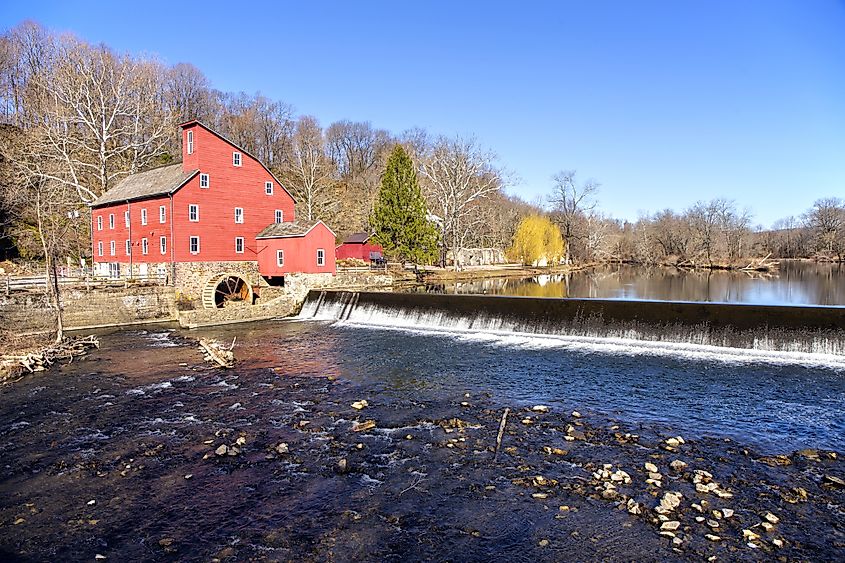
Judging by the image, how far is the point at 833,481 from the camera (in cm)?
852

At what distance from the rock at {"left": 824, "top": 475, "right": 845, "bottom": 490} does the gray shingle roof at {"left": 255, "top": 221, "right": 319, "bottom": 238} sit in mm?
27765

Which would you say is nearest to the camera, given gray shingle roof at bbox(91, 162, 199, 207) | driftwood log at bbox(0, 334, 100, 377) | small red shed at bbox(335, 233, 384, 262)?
driftwood log at bbox(0, 334, 100, 377)

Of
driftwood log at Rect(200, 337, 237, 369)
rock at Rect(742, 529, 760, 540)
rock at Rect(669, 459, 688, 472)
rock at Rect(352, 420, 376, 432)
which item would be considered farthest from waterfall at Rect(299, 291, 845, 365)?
rock at Rect(742, 529, 760, 540)

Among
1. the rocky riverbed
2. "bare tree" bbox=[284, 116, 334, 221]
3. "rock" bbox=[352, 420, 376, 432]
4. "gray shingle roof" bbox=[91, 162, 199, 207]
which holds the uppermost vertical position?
"bare tree" bbox=[284, 116, 334, 221]

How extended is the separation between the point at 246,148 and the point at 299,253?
1811 inches

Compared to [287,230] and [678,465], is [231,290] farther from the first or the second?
[678,465]

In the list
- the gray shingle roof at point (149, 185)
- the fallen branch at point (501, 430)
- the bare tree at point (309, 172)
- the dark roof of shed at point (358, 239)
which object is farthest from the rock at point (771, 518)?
the dark roof of shed at point (358, 239)

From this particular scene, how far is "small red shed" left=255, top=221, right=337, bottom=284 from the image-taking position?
3206cm

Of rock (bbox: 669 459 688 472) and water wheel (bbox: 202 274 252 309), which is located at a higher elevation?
water wheel (bbox: 202 274 252 309)

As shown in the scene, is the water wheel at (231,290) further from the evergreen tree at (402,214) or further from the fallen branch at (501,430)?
the fallen branch at (501,430)

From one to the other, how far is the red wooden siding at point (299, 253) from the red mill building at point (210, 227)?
2.4 inches

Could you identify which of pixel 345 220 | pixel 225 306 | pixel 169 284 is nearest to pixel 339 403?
pixel 225 306

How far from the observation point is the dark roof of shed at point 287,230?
32.1 metres

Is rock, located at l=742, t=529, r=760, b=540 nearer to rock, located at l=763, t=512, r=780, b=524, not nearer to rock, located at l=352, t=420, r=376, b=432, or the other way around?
rock, located at l=763, t=512, r=780, b=524
